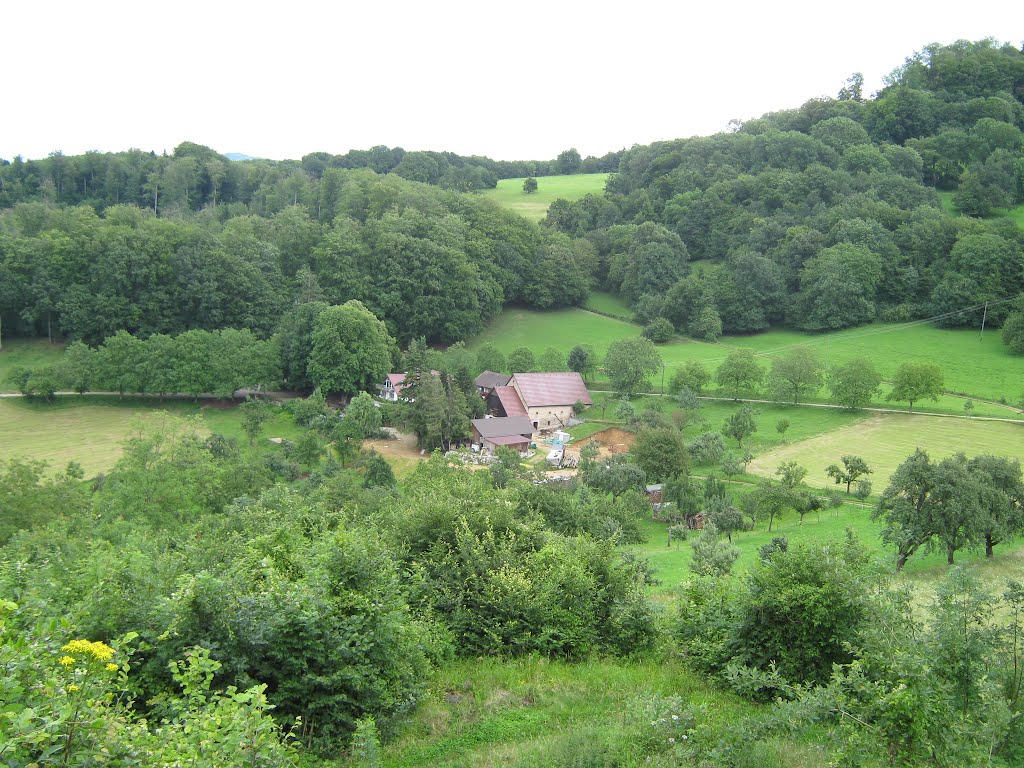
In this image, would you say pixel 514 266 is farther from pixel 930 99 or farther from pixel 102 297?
pixel 930 99

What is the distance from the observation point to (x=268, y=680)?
26.4 ft

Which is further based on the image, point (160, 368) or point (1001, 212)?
point (1001, 212)

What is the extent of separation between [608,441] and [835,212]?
34.5 meters

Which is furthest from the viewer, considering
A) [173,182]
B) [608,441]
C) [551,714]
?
[173,182]

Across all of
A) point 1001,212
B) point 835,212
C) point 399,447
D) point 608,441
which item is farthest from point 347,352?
point 1001,212

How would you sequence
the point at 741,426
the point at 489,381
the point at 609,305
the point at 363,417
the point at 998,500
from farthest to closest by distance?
the point at 609,305 < the point at 489,381 < the point at 363,417 < the point at 741,426 < the point at 998,500

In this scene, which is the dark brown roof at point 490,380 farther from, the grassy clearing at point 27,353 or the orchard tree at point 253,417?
the grassy clearing at point 27,353

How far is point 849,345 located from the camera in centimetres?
5253

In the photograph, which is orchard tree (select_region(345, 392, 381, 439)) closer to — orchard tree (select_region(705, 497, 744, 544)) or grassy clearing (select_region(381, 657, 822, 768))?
orchard tree (select_region(705, 497, 744, 544))

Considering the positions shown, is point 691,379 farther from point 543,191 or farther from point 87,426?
point 543,191

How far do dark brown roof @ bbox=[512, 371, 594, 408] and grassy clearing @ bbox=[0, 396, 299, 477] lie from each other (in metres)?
13.3

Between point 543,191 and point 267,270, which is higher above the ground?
point 543,191

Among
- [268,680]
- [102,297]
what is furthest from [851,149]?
[268,680]

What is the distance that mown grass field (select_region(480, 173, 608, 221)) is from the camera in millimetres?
85688
